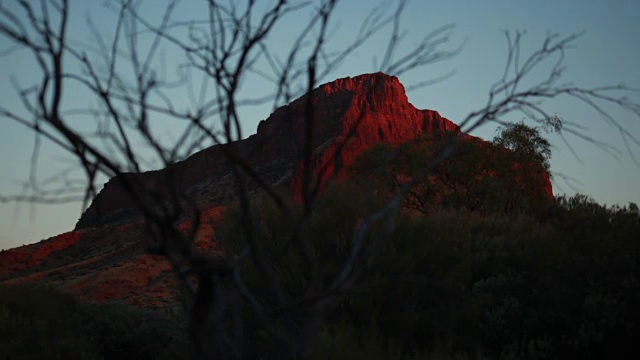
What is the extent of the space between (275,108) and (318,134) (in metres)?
76.1

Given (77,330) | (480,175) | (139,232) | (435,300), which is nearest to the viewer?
A: (435,300)

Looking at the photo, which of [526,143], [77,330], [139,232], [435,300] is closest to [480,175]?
[526,143]

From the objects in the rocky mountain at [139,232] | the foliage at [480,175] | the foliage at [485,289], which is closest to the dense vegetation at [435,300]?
the foliage at [485,289]

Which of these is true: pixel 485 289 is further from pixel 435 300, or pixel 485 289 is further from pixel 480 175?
pixel 480 175

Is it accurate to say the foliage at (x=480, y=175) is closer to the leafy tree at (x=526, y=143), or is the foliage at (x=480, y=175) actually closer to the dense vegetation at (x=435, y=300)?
the leafy tree at (x=526, y=143)

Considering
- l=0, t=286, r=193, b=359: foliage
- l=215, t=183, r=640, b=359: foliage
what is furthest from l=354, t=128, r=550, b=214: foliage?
l=0, t=286, r=193, b=359: foliage

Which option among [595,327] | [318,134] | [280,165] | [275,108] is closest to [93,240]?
[280,165]

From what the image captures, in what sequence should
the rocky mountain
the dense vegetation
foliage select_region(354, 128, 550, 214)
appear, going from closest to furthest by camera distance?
the dense vegetation < the rocky mountain < foliage select_region(354, 128, 550, 214)

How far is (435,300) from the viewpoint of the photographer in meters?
11.7

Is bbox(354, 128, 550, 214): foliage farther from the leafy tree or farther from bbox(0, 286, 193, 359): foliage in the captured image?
bbox(0, 286, 193, 359): foliage

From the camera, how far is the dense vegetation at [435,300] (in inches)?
420

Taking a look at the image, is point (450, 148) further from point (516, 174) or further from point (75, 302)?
point (516, 174)

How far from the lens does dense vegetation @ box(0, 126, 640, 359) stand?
35.0 feet

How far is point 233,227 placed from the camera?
44.7 ft
